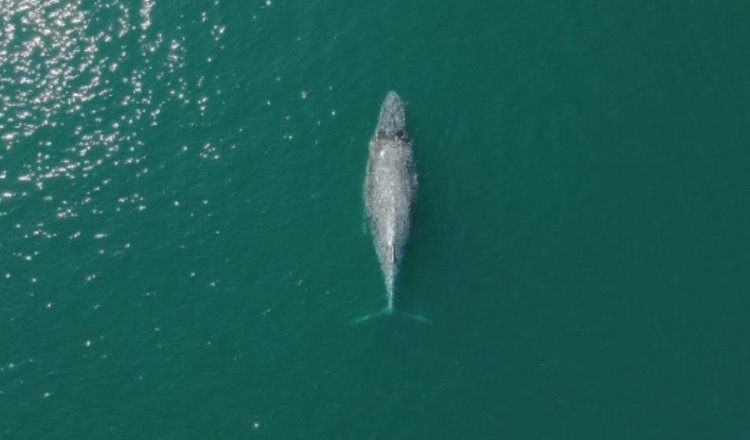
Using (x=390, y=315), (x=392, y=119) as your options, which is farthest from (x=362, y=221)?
(x=392, y=119)

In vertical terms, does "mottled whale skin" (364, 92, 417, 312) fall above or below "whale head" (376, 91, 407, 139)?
below

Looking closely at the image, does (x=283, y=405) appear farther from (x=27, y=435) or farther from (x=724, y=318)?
(x=724, y=318)

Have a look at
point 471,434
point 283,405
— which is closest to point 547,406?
point 471,434

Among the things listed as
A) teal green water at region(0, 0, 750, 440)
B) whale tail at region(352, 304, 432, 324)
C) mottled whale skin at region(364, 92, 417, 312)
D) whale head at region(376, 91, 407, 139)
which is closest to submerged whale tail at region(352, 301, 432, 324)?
whale tail at region(352, 304, 432, 324)

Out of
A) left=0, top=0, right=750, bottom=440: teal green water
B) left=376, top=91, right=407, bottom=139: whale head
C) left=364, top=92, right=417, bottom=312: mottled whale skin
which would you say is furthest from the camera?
left=376, top=91, right=407, bottom=139: whale head

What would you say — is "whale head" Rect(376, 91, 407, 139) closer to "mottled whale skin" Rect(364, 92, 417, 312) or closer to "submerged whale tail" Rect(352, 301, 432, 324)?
"mottled whale skin" Rect(364, 92, 417, 312)

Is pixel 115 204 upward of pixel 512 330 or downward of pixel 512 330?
upward

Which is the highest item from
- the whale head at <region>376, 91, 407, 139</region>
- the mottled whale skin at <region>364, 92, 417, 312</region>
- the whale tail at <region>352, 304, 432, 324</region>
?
the whale head at <region>376, 91, 407, 139</region>

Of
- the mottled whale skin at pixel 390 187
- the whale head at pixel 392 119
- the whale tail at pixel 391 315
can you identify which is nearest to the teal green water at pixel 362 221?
the whale tail at pixel 391 315
